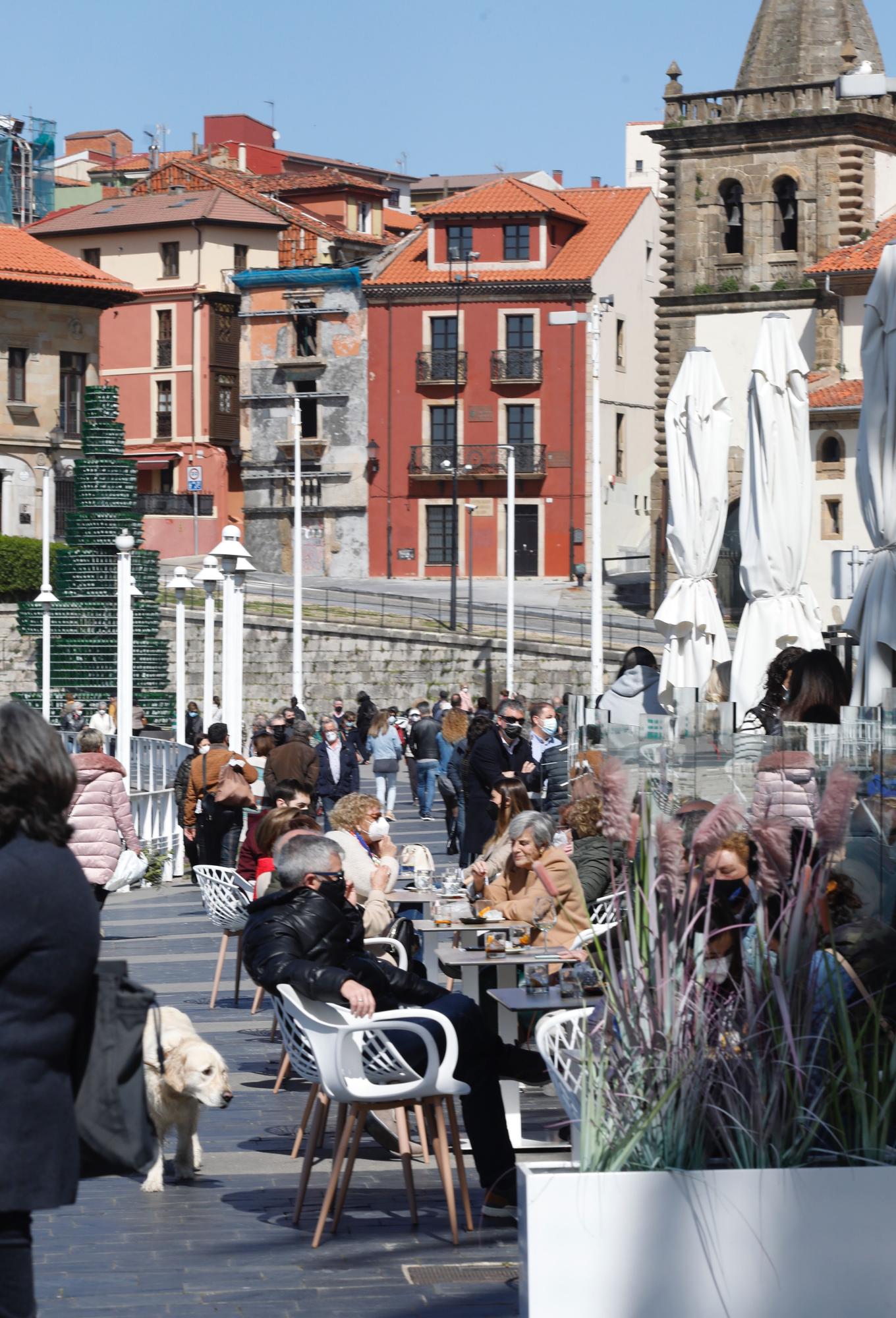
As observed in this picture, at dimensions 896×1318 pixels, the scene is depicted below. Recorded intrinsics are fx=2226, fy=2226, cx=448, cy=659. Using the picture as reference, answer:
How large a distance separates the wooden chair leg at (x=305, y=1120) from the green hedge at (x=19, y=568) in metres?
47.3

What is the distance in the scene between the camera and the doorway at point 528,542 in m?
61.8

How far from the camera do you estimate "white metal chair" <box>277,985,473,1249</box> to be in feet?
23.5

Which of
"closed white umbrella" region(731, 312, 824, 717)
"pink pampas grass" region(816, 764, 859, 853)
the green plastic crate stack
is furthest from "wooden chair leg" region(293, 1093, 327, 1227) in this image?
the green plastic crate stack

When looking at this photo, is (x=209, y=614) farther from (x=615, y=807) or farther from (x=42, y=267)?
(x=42, y=267)

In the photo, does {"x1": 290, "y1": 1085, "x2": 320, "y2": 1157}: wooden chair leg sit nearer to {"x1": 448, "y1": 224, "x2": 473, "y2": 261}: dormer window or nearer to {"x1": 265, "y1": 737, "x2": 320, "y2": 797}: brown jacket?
{"x1": 265, "y1": 737, "x2": 320, "y2": 797}: brown jacket

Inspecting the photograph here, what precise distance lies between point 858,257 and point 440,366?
1556 cm

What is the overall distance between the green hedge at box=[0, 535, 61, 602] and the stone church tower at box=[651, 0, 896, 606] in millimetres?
15332

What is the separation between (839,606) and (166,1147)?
40392mm

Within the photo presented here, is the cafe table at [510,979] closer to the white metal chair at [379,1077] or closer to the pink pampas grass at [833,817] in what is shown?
the white metal chair at [379,1077]

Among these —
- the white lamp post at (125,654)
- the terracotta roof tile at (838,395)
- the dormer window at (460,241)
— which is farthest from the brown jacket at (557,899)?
the dormer window at (460,241)

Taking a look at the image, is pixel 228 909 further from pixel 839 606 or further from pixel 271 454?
pixel 271 454

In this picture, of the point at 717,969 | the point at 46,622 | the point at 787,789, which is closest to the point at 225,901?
the point at 787,789

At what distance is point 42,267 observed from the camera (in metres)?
63.1

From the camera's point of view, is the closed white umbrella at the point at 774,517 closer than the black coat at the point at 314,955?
No
